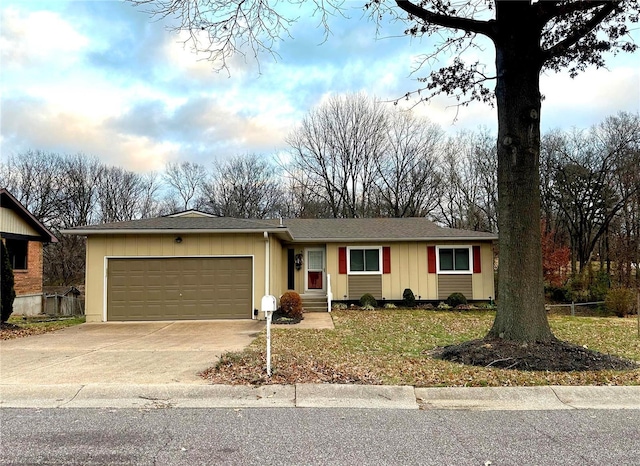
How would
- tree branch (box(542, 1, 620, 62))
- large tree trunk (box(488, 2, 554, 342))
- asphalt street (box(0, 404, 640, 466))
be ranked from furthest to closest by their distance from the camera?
1. tree branch (box(542, 1, 620, 62))
2. large tree trunk (box(488, 2, 554, 342))
3. asphalt street (box(0, 404, 640, 466))

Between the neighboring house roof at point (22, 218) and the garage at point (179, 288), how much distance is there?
25.6 feet

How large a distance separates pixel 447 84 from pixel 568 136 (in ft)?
89.2

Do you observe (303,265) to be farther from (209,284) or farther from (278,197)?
(278,197)

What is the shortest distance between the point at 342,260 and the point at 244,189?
74.7 feet

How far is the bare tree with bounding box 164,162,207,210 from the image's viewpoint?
136 feet

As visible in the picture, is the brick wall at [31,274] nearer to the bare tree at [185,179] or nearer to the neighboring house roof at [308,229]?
the neighboring house roof at [308,229]

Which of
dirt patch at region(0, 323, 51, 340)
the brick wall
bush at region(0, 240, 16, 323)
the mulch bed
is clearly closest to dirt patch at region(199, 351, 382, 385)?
the mulch bed

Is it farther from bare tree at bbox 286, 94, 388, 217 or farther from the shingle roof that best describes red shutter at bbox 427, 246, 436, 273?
bare tree at bbox 286, 94, 388, 217

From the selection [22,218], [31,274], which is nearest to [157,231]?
[22,218]

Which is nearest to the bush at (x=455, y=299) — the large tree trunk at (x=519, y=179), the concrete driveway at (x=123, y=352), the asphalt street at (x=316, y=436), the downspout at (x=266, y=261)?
the downspout at (x=266, y=261)

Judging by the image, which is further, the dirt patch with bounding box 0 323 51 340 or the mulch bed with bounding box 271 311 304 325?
the mulch bed with bounding box 271 311 304 325

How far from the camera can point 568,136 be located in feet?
105

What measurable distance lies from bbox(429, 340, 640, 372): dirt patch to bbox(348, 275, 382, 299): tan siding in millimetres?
10220

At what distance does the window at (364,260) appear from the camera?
1786cm
